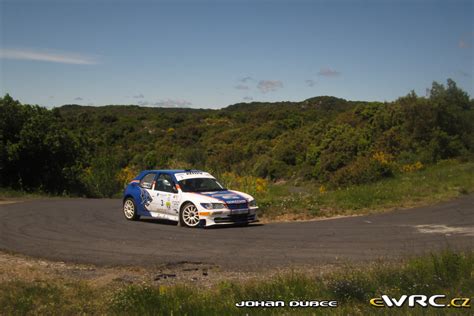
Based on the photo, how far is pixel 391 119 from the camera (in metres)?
59.0

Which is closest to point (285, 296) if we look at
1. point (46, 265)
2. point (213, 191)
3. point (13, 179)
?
point (46, 265)

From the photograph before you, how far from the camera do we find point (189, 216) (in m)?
15.4

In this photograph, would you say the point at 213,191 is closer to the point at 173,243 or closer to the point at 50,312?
the point at 173,243

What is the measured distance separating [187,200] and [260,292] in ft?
26.3

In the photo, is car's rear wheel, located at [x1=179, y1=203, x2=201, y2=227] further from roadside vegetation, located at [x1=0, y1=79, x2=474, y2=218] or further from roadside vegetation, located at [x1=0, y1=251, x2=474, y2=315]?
roadside vegetation, located at [x1=0, y1=251, x2=474, y2=315]

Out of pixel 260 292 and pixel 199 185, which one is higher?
pixel 199 185

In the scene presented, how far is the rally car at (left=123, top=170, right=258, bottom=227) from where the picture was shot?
49.6 feet

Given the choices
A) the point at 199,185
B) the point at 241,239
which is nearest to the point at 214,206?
the point at 199,185

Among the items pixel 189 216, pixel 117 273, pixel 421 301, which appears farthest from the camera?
pixel 189 216

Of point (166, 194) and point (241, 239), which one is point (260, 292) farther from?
point (166, 194)

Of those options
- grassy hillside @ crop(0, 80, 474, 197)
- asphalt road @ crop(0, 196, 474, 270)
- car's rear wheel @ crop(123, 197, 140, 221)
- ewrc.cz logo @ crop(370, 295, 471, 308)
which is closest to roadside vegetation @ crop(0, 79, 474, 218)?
grassy hillside @ crop(0, 80, 474, 197)

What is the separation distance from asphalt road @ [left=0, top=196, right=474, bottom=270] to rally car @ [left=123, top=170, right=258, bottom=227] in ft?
1.06

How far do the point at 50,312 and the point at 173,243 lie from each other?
530 centimetres

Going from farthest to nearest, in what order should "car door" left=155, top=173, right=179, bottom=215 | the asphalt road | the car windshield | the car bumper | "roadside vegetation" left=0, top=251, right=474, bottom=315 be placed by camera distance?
the car windshield
"car door" left=155, top=173, right=179, bottom=215
the car bumper
the asphalt road
"roadside vegetation" left=0, top=251, right=474, bottom=315
